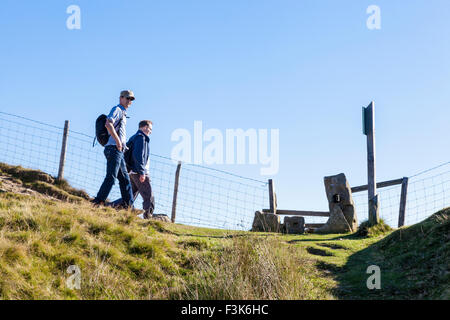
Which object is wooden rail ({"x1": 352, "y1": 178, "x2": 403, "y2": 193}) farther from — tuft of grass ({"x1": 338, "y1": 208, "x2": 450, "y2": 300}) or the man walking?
the man walking

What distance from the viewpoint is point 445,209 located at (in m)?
8.82

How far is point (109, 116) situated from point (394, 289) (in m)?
5.51

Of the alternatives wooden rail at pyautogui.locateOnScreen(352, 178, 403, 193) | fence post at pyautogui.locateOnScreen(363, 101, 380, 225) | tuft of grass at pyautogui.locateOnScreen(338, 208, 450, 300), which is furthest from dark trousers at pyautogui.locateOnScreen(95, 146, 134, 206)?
wooden rail at pyautogui.locateOnScreen(352, 178, 403, 193)

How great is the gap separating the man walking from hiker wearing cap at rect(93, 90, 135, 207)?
580mm

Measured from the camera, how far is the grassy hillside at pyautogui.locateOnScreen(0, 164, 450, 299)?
5.91 metres

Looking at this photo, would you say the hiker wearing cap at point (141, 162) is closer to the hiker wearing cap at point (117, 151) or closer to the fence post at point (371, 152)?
the hiker wearing cap at point (117, 151)

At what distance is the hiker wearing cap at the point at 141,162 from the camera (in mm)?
9641

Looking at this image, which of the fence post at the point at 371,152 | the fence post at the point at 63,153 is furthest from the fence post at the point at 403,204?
the fence post at the point at 63,153

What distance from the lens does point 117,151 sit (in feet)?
28.6

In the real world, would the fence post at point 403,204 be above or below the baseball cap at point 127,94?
below

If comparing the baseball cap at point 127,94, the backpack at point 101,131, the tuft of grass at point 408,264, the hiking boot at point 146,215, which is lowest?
the tuft of grass at point 408,264

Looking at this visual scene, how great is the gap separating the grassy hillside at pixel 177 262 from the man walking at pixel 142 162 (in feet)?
4.08

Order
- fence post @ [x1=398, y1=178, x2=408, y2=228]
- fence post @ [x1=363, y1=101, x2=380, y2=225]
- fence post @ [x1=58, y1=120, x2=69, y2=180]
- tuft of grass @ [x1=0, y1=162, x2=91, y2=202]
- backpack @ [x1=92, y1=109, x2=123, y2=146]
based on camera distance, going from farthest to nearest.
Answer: fence post @ [x1=58, y1=120, x2=69, y2=180]
fence post @ [x1=398, y1=178, x2=408, y2=228]
tuft of grass @ [x1=0, y1=162, x2=91, y2=202]
fence post @ [x1=363, y1=101, x2=380, y2=225]
backpack @ [x1=92, y1=109, x2=123, y2=146]

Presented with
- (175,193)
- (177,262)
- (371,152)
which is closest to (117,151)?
(177,262)
